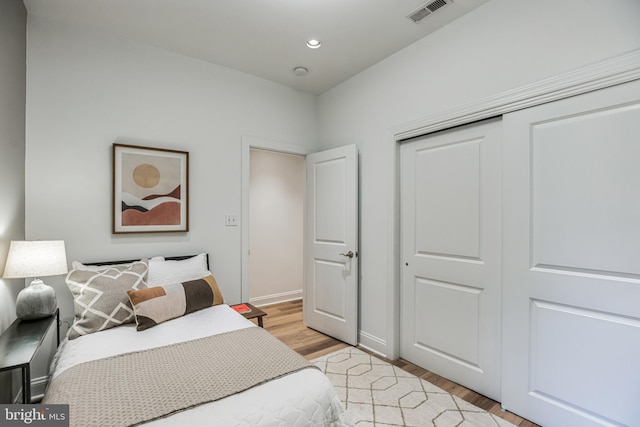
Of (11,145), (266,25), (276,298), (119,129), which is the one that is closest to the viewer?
(11,145)

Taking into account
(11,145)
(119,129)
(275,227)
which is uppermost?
(119,129)

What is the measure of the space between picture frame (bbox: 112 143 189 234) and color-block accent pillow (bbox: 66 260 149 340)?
50 cm

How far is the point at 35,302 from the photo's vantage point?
5.87 ft

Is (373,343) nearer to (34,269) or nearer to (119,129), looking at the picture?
(34,269)

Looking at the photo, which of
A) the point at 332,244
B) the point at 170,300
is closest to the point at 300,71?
the point at 332,244

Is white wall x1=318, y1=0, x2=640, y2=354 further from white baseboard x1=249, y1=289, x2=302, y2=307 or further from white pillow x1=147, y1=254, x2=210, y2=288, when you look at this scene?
white baseboard x1=249, y1=289, x2=302, y2=307

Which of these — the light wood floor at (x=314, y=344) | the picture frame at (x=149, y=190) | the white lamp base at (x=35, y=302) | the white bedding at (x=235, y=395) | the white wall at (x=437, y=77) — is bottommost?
the light wood floor at (x=314, y=344)

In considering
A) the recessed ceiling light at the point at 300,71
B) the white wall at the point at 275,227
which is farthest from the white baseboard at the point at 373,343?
the recessed ceiling light at the point at 300,71

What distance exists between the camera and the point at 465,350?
7.39 ft

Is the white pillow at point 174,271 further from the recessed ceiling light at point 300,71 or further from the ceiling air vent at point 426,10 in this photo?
the ceiling air vent at point 426,10

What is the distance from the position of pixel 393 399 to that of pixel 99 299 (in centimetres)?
206

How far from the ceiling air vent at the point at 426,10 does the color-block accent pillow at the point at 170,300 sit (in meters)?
2.49

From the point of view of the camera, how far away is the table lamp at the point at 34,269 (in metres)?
1.72

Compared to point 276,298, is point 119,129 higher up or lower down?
higher up
